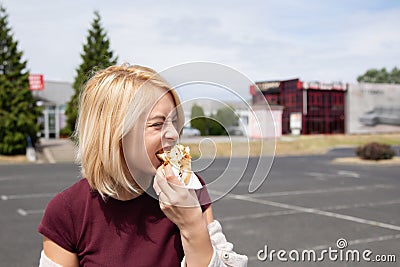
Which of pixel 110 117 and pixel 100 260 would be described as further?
pixel 100 260

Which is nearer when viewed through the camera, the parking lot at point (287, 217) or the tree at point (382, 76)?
the parking lot at point (287, 217)

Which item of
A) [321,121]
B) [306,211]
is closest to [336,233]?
[306,211]

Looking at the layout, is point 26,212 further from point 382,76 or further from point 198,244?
point 382,76

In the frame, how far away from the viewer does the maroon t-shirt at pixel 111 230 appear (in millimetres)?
1487

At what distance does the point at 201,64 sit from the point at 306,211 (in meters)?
8.18

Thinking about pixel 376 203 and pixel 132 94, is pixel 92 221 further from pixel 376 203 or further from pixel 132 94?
pixel 376 203

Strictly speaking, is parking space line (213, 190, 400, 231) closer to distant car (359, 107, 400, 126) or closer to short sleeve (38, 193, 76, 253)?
short sleeve (38, 193, 76, 253)

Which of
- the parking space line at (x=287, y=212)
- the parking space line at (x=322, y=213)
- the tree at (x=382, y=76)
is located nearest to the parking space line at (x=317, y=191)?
the parking space line at (x=322, y=213)

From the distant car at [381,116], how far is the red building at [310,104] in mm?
2906

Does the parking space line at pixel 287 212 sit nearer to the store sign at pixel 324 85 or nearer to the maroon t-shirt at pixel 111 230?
the maroon t-shirt at pixel 111 230

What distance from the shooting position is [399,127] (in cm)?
5284

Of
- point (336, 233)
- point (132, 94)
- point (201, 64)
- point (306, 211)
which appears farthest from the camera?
point (306, 211)

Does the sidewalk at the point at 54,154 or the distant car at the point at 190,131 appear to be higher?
the distant car at the point at 190,131

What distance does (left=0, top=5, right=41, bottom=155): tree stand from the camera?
82.8ft
